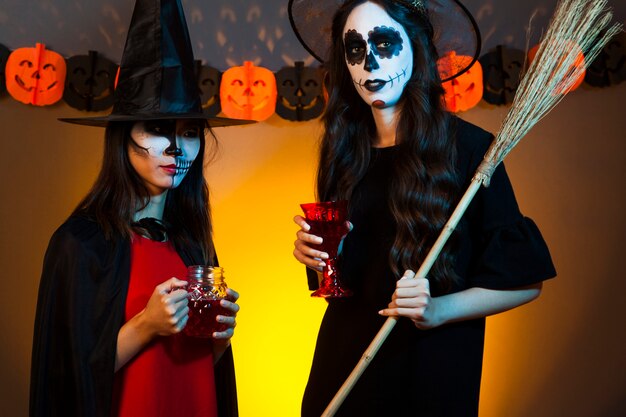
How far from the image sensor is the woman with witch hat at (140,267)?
1.55 metres

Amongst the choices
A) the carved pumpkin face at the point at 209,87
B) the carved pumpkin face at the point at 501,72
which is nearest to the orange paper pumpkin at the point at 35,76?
the carved pumpkin face at the point at 209,87

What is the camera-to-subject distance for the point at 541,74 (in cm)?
164

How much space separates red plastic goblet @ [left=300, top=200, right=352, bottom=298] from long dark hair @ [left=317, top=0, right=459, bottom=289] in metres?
0.12

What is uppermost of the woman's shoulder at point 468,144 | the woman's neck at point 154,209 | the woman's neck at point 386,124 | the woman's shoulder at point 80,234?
the woman's neck at point 386,124

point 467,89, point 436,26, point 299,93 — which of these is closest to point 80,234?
point 436,26

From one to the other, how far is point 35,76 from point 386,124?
1.54 m

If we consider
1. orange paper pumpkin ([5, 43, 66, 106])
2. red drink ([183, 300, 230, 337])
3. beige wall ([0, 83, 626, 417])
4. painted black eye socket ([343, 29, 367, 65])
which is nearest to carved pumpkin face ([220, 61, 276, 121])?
beige wall ([0, 83, 626, 417])

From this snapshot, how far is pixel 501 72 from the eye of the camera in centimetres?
277

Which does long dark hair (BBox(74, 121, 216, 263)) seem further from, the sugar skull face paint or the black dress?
the black dress

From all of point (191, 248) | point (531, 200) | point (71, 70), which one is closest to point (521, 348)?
point (531, 200)

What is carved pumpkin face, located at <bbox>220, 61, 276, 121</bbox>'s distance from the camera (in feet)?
9.22

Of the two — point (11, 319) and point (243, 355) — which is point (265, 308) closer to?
point (243, 355)

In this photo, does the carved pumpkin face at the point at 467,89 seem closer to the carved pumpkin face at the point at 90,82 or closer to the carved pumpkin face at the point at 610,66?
the carved pumpkin face at the point at 610,66

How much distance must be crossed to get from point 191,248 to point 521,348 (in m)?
1.47
